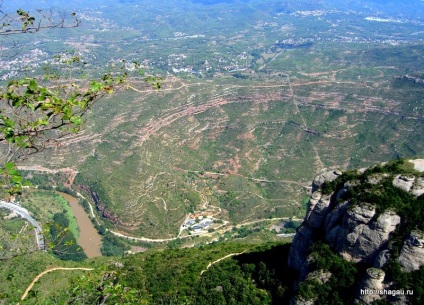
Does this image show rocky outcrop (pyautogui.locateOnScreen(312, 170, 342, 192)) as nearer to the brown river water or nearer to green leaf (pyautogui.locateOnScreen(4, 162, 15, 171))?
green leaf (pyautogui.locateOnScreen(4, 162, 15, 171))

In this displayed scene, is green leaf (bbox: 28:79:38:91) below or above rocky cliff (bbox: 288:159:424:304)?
above

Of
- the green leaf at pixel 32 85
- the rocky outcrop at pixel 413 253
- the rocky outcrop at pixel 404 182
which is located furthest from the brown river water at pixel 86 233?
the green leaf at pixel 32 85

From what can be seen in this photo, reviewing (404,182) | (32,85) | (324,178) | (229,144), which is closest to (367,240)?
(404,182)

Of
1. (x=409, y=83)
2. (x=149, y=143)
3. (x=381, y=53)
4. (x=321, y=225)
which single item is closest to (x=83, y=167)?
(x=149, y=143)

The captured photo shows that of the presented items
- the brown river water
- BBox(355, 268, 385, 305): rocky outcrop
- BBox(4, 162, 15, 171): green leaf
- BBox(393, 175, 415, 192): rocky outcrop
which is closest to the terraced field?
the brown river water

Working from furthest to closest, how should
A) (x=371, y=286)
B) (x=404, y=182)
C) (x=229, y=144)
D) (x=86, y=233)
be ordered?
(x=229, y=144) < (x=86, y=233) < (x=404, y=182) < (x=371, y=286)

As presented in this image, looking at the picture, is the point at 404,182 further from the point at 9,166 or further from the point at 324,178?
the point at 9,166
